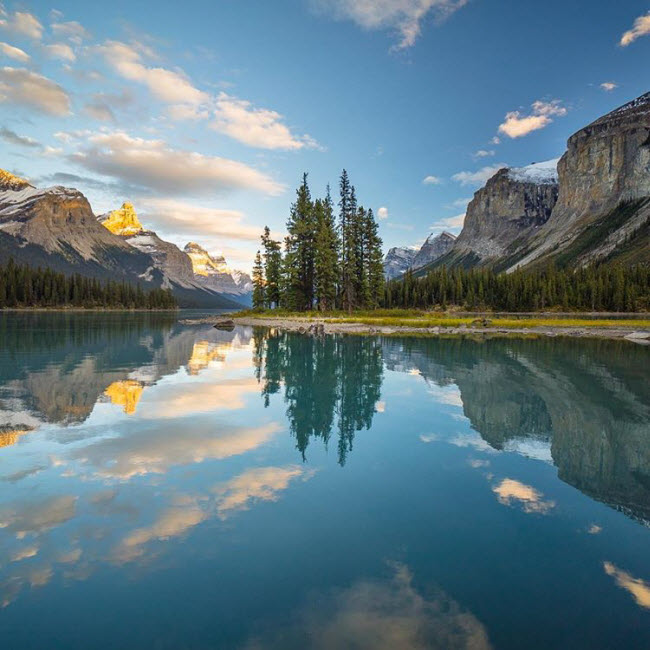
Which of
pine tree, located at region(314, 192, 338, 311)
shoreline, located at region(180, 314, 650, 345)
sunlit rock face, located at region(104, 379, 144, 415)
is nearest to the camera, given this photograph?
sunlit rock face, located at region(104, 379, 144, 415)

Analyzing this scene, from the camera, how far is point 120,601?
19.1ft

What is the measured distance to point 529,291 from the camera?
14388cm

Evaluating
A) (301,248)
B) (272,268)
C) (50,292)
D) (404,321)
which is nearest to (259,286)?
(272,268)

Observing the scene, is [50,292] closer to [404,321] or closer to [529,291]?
[404,321]

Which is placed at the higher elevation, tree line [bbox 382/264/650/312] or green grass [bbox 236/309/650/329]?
tree line [bbox 382/264/650/312]

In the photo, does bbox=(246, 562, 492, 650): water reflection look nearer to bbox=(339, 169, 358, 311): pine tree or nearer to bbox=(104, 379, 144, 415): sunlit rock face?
bbox=(104, 379, 144, 415): sunlit rock face

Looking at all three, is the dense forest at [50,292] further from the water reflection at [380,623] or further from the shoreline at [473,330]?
the water reflection at [380,623]

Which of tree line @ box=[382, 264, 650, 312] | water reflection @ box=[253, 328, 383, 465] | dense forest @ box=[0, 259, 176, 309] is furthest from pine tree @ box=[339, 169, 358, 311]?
dense forest @ box=[0, 259, 176, 309]

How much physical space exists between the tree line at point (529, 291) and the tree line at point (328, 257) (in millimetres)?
58791

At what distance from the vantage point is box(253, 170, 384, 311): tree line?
3012 inches

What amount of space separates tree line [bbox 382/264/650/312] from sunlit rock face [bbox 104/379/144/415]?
126 meters

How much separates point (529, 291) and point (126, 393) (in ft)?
484

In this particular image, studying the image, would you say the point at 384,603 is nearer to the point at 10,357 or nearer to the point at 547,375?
the point at 547,375

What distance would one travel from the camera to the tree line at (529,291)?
130750mm
